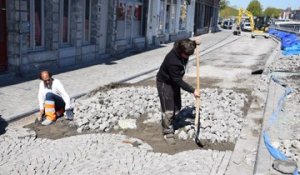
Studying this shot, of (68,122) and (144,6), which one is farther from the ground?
(144,6)

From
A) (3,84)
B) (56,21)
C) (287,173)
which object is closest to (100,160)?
(287,173)

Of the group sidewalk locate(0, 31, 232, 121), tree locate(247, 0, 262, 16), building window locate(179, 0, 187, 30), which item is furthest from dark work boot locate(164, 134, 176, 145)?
tree locate(247, 0, 262, 16)

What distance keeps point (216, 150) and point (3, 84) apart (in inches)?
262

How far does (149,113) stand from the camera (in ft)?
27.7

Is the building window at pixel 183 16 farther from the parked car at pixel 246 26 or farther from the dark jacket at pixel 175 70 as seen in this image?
the parked car at pixel 246 26

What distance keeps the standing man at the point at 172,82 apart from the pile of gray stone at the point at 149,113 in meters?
0.35

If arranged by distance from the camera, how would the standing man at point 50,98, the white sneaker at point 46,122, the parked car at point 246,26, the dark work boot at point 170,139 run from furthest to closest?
the parked car at point 246,26, the standing man at point 50,98, the white sneaker at point 46,122, the dark work boot at point 170,139

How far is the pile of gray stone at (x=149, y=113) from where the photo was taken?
744 centimetres

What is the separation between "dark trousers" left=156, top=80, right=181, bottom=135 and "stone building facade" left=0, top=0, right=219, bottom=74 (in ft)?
20.6

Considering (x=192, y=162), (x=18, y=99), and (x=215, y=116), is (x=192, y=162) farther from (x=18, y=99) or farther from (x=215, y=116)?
(x=18, y=99)

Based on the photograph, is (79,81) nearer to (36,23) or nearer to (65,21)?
(36,23)

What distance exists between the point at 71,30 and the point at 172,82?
864 centimetres

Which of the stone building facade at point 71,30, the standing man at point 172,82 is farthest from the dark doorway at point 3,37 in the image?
the standing man at point 172,82

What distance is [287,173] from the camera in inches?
222
